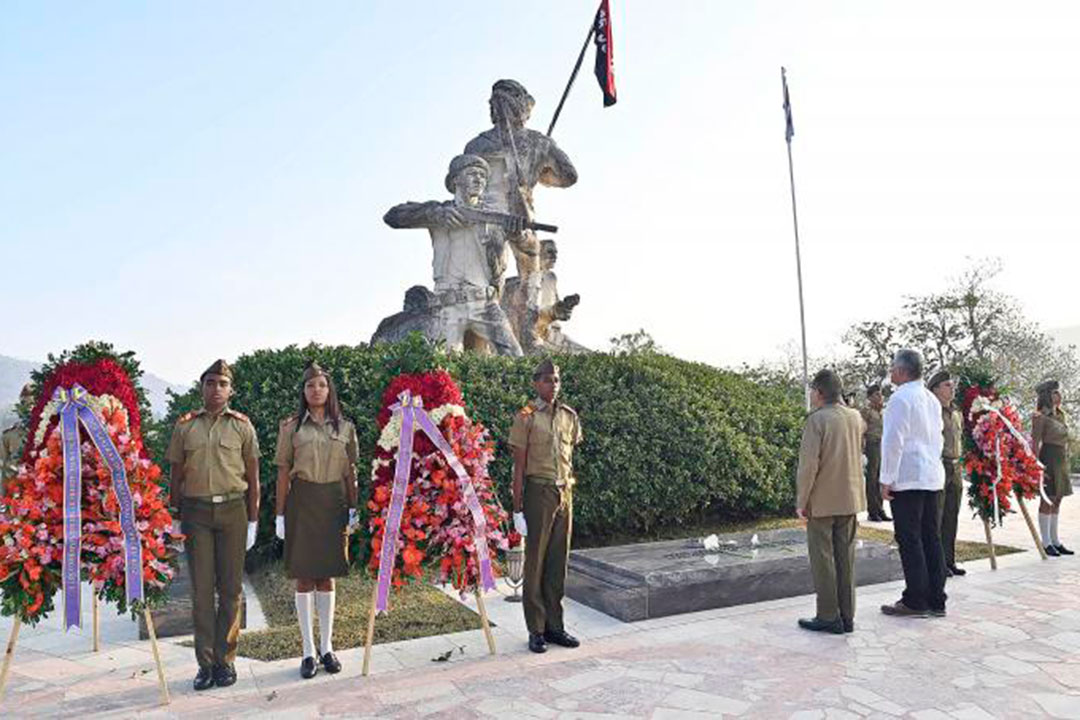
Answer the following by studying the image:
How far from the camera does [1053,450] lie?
9195 mm

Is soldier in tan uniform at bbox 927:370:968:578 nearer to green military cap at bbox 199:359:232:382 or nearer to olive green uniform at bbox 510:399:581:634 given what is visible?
olive green uniform at bbox 510:399:581:634

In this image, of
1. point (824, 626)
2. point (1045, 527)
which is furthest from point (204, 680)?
point (1045, 527)

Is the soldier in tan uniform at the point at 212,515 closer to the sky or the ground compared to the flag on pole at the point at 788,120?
closer to the ground

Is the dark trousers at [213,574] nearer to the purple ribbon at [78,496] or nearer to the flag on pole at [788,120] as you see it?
the purple ribbon at [78,496]

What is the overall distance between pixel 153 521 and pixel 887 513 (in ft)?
35.9

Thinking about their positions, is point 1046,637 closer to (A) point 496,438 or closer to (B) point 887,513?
(A) point 496,438

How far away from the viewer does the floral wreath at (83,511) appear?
15.2ft

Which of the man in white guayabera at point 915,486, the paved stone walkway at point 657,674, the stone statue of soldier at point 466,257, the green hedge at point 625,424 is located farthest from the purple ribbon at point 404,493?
the stone statue of soldier at point 466,257

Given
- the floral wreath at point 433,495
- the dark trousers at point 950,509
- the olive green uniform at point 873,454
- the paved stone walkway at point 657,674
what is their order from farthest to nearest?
the olive green uniform at point 873,454 → the dark trousers at point 950,509 → the floral wreath at point 433,495 → the paved stone walkway at point 657,674

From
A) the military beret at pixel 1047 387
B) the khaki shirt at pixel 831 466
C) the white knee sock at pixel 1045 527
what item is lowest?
the white knee sock at pixel 1045 527

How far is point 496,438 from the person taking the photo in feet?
30.2

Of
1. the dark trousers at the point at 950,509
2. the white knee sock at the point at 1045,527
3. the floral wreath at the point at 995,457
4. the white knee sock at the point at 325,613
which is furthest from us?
the white knee sock at the point at 1045,527

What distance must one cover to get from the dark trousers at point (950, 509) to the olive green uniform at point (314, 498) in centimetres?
566

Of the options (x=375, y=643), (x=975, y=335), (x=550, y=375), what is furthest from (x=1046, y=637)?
(x=975, y=335)
